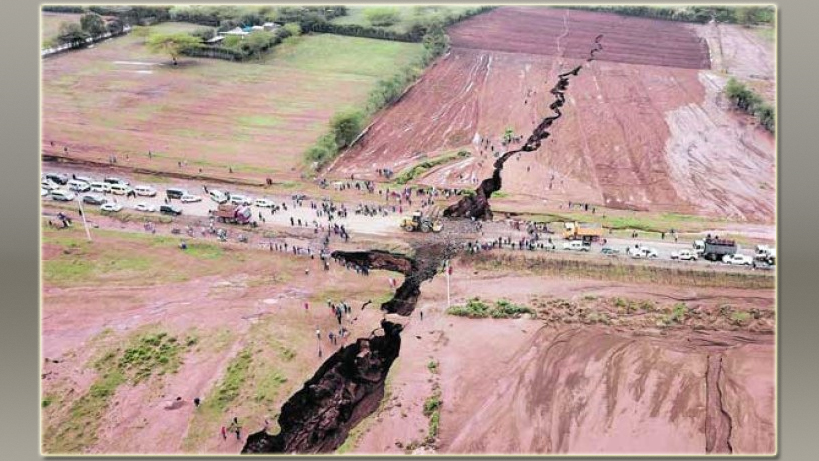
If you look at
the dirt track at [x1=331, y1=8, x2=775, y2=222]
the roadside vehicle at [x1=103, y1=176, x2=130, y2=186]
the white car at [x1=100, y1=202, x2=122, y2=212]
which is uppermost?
the dirt track at [x1=331, y1=8, x2=775, y2=222]

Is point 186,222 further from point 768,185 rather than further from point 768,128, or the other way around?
point 768,128

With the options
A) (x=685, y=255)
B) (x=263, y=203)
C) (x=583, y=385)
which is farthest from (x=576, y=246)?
(x=263, y=203)

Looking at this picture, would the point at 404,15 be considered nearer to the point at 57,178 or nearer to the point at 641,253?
the point at 57,178

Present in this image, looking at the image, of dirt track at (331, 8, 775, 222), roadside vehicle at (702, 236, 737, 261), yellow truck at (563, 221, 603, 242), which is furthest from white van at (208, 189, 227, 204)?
roadside vehicle at (702, 236, 737, 261)

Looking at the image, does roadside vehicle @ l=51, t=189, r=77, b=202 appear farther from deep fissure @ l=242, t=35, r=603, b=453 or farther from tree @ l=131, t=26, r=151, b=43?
tree @ l=131, t=26, r=151, b=43

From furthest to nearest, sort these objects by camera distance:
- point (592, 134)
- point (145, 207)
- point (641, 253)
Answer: point (592, 134), point (145, 207), point (641, 253)

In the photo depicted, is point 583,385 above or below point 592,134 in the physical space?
below

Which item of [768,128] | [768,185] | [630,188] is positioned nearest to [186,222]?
[630,188]
